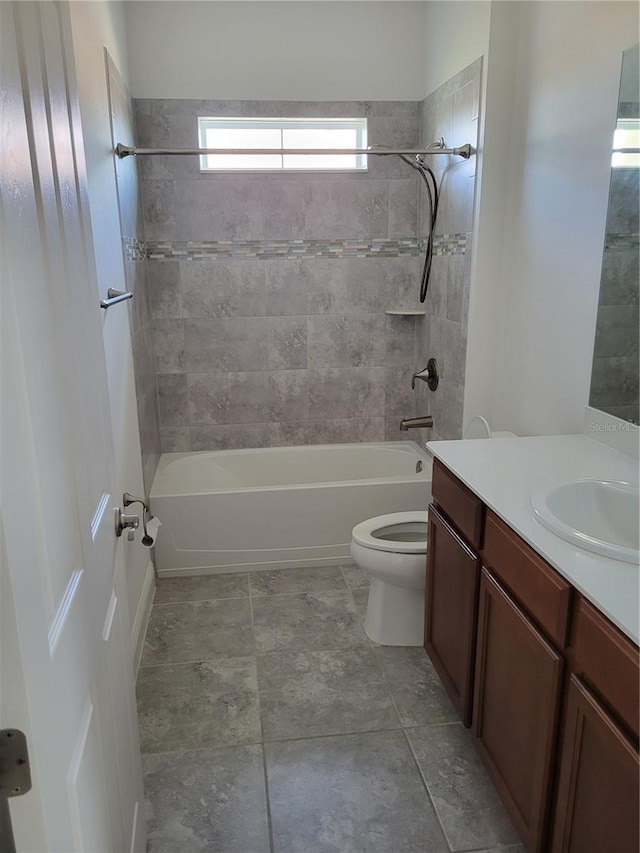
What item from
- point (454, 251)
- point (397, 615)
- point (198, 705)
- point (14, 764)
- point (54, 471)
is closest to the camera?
point (14, 764)

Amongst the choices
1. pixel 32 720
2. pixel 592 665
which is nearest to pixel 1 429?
pixel 32 720

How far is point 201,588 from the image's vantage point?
9.84 ft

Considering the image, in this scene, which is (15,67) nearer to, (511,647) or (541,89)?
(511,647)

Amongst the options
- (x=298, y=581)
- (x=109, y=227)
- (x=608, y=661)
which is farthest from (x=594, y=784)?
(x=109, y=227)

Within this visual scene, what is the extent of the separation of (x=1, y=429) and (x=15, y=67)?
0.48 metres

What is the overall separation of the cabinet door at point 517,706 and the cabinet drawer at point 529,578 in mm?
37

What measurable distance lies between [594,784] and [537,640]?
0.94ft

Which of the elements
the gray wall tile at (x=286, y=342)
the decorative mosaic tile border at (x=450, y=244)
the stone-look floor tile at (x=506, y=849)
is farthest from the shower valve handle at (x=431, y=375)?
the stone-look floor tile at (x=506, y=849)

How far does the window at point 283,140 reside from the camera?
3289mm

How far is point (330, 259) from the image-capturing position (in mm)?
3473

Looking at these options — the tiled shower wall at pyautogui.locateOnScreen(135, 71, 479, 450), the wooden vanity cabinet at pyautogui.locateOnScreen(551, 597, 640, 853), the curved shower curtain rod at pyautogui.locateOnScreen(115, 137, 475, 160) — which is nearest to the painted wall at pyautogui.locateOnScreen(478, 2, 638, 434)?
the curved shower curtain rod at pyautogui.locateOnScreen(115, 137, 475, 160)

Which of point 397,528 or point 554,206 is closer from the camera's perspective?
point 554,206

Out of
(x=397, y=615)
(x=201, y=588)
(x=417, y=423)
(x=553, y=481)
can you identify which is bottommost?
(x=201, y=588)

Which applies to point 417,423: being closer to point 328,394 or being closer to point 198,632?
point 328,394
